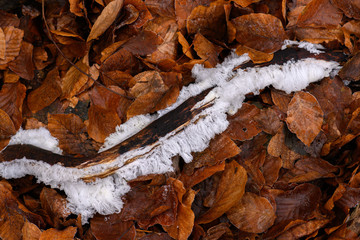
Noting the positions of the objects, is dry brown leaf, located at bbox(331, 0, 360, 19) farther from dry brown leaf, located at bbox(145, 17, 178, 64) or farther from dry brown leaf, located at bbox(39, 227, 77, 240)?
dry brown leaf, located at bbox(39, 227, 77, 240)

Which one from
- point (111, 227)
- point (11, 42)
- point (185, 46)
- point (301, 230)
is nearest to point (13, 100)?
point (11, 42)

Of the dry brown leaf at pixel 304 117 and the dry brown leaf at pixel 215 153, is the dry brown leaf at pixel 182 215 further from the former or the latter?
the dry brown leaf at pixel 304 117

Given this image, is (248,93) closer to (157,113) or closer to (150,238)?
(157,113)

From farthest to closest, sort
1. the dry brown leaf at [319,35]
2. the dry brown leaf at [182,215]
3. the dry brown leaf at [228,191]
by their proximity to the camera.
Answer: the dry brown leaf at [319,35] → the dry brown leaf at [228,191] → the dry brown leaf at [182,215]

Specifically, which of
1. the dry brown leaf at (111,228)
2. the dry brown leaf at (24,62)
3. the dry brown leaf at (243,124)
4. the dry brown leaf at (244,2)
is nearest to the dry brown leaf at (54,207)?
the dry brown leaf at (111,228)

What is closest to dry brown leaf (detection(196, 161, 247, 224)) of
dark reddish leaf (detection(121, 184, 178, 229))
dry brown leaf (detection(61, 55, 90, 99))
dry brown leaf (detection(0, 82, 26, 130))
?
dark reddish leaf (detection(121, 184, 178, 229))

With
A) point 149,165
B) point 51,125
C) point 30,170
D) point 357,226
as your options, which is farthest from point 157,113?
point 357,226
